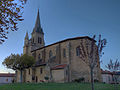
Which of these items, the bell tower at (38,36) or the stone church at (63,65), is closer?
the stone church at (63,65)

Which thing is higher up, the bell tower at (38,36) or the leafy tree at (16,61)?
the bell tower at (38,36)

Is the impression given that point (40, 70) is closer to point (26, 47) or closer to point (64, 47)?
point (64, 47)

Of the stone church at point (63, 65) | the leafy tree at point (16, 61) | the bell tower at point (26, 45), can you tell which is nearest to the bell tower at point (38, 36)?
the bell tower at point (26, 45)

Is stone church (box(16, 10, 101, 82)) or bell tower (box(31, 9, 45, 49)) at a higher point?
bell tower (box(31, 9, 45, 49))

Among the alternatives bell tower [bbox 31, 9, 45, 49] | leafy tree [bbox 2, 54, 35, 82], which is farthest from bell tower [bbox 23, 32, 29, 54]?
leafy tree [bbox 2, 54, 35, 82]

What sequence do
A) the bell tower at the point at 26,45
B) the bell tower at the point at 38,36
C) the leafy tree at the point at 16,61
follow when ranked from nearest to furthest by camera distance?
1. the leafy tree at the point at 16,61
2. the bell tower at the point at 26,45
3. the bell tower at the point at 38,36

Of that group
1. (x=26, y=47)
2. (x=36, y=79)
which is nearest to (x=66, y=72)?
(x=36, y=79)

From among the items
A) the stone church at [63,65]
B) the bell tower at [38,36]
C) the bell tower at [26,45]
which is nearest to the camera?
the stone church at [63,65]

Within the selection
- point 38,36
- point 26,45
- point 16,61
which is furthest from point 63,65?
point 38,36

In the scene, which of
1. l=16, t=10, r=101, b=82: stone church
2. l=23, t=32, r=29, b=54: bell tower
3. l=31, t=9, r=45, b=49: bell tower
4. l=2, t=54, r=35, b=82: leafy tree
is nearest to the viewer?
l=16, t=10, r=101, b=82: stone church

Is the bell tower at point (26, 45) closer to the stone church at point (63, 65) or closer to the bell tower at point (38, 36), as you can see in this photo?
the bell tower at point (38, 36)

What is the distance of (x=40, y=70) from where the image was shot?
3169 centimetres

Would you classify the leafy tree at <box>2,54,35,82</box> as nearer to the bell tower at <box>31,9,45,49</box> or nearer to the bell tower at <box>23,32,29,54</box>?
the bell tower at <box>23,32,29,54</box>

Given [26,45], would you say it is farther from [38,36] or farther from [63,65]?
[63,65]
